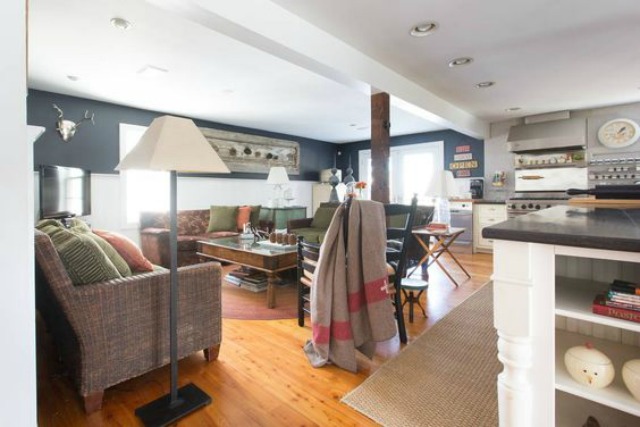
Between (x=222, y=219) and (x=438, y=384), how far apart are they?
417 cm

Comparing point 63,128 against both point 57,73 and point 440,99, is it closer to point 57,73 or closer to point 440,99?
point 57,73

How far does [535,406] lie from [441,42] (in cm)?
275

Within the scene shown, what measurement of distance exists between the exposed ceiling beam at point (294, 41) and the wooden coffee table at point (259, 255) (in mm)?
1631

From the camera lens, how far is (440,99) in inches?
172

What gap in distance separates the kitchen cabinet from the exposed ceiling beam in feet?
8.92

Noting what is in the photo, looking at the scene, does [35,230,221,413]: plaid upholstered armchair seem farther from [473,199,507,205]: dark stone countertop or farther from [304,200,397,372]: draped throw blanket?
[473,199,507,205]: dark stone countertop

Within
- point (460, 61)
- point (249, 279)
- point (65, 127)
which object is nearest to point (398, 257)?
point (249, 279)

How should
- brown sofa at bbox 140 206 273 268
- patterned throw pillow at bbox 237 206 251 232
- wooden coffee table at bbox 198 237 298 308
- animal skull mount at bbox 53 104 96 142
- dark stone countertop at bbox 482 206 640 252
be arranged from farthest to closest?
1. patterned throw pillow at bbox 237 206 251 232
2. brown sofa at bbox 140 206 273 268
3. animal skull mount at bbox 53 104 96 142
4. wooden coffee table at bbox 198 237 298 308
5. dark stone countertop at bbox 482 206 640 252

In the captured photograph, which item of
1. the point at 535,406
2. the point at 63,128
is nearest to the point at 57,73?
the point at 63,128

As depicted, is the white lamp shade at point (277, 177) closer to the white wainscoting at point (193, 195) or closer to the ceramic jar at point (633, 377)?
the white wainscoting at point (193, 195)

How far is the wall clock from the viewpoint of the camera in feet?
15.5

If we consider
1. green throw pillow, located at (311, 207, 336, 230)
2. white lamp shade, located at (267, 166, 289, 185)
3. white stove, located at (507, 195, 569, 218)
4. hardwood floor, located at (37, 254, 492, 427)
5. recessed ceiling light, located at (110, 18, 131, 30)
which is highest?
recessed ceiling light, located at (110, 18, 131, 30)

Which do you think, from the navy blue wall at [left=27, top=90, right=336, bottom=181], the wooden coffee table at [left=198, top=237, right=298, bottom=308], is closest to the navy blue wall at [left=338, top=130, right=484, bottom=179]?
the wooden coffee table at [left=198, top=237, right=298, bottom=308]

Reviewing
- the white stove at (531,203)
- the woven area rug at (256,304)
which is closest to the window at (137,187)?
the woven area rug at (256,304)
